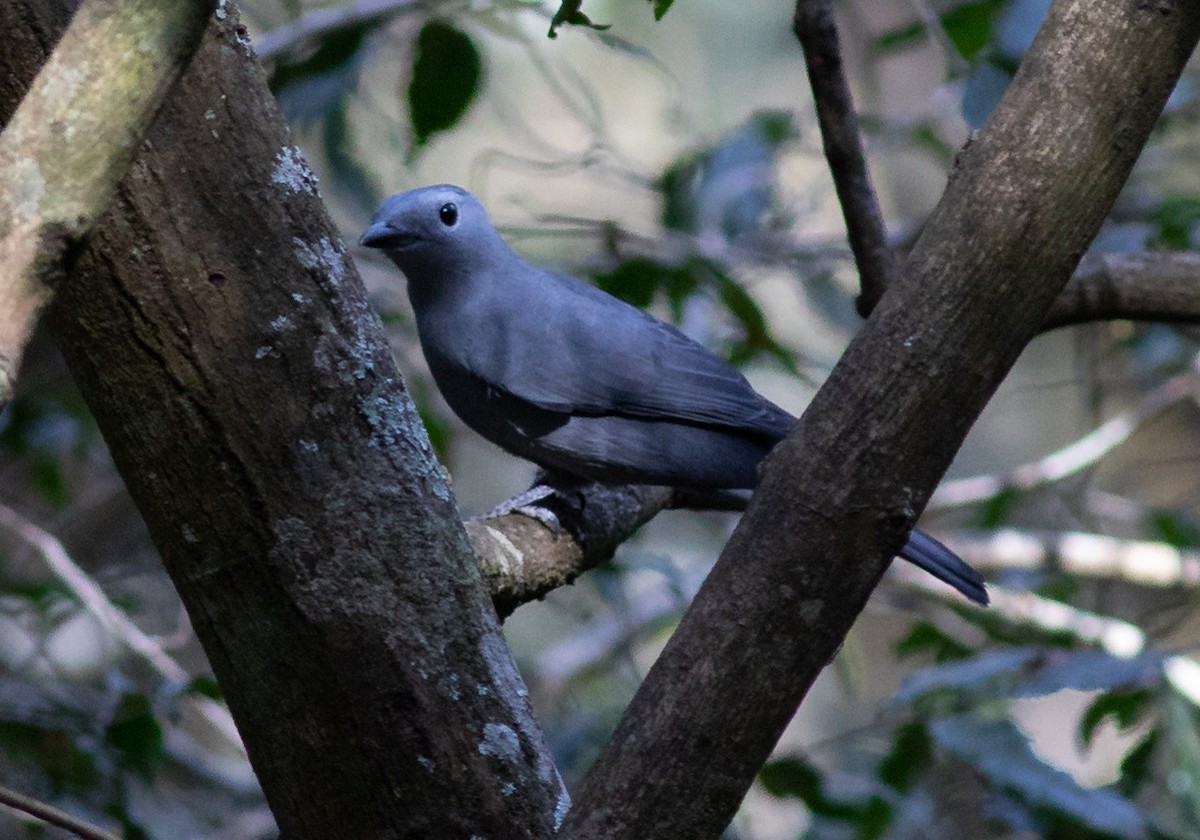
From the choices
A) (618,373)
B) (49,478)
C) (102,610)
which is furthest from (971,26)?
(49,478)

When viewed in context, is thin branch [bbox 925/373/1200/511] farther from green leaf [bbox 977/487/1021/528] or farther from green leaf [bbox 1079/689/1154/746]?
green leaf [bbox 1079/689/1154/746]

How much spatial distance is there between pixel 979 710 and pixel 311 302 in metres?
2.63

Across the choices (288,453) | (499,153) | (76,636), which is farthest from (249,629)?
(76,636)

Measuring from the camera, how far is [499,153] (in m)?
3.53

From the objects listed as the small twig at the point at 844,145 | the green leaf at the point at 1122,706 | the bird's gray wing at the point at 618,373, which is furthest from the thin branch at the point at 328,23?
the green leaf at the point at 1122,706

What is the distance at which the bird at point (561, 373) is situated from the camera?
110 inches

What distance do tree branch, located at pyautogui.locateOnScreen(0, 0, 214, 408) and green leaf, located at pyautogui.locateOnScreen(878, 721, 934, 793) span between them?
2.29 meters

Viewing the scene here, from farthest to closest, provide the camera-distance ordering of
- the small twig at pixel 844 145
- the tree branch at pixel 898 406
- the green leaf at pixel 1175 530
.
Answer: the green leaf at pixel 1175 530 < the small twig at pixel 844 145 < the tree branch at pixel 898 406

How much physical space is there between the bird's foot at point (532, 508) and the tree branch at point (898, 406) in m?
1.35

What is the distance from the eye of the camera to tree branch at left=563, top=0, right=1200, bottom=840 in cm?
133

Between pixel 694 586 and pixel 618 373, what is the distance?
5.02 ft

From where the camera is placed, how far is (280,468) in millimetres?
1388

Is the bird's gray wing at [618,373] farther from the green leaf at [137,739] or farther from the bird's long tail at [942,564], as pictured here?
the green leaf at [137,739]

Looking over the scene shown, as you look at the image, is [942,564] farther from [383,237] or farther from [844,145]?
[383,237]
